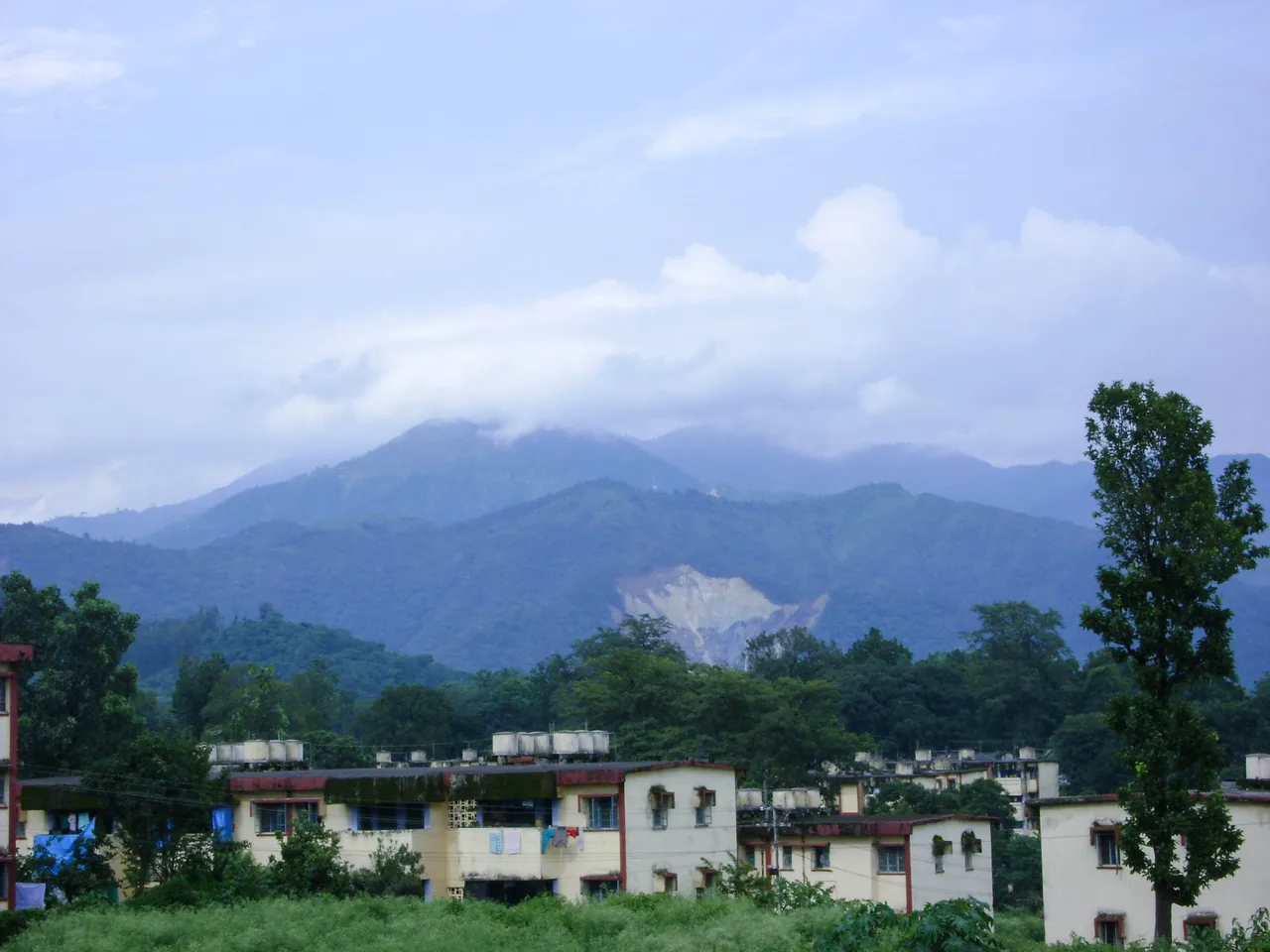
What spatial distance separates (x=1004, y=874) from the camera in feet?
243

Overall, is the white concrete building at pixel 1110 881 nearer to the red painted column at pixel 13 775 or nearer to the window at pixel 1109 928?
the window at pixel 1109 928

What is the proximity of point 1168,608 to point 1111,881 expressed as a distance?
925 centimetres

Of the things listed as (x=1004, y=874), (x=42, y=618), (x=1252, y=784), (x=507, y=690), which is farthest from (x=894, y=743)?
(x=1252, y=784)

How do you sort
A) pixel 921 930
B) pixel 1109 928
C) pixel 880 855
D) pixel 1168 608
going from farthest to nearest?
pixel 880 855 < pixel 1109 928 < pixel 1168 608 < pixel 921 930

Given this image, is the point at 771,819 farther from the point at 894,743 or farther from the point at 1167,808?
the point at 894,743

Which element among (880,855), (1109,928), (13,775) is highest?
(13,775)

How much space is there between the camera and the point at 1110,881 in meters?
40.1

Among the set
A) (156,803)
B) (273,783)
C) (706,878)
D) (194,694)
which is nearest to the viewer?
(156,803)

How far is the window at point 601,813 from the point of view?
46.5 m

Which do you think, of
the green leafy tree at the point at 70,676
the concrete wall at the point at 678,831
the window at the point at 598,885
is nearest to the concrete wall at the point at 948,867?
the concrete wall at the point at 678,831

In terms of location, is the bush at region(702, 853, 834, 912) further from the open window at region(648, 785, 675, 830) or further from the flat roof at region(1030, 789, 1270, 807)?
the flat roof at region(1030, 789, 1270, 807)

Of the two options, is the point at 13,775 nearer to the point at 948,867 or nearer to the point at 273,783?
the point at 273,783

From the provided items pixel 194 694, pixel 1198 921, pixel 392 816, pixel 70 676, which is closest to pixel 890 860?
pixel 1198 921

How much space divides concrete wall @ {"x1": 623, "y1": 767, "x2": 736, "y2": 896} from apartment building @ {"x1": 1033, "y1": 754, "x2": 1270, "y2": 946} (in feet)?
34.4
